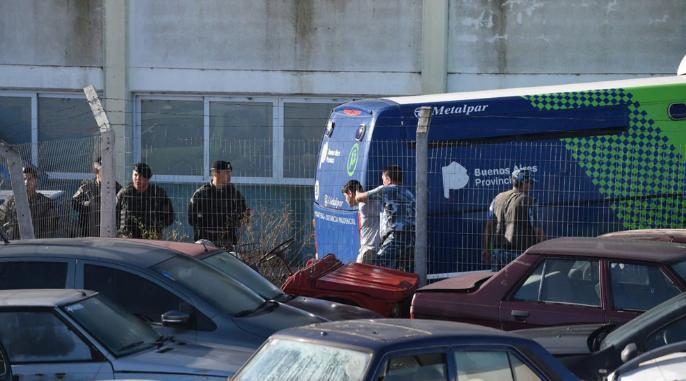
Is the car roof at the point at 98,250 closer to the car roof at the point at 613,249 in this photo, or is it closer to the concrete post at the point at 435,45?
the car roof at the point at 613,249

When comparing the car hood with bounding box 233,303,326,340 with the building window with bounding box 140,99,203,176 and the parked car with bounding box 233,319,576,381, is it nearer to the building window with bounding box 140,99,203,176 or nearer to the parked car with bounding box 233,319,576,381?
the parked car with bounding box 233,319,576,381

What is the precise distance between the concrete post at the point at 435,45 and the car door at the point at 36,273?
889 centimetres

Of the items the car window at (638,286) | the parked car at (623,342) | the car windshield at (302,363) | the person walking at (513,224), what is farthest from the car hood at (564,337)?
the person walking at (513,224)

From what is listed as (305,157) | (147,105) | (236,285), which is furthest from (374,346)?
(147,105)

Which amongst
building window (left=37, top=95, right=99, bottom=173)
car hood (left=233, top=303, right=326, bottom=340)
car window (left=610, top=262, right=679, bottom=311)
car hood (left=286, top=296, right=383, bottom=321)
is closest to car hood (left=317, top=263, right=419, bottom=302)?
car hood (left=286, top=296, right=383, bottom=321)

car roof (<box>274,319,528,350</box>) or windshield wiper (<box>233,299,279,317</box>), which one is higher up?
car roof (<box>274,319,528,350</box>)

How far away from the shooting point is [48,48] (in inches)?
635

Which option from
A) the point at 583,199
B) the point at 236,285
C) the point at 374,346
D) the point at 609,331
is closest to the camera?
the point at 374,346

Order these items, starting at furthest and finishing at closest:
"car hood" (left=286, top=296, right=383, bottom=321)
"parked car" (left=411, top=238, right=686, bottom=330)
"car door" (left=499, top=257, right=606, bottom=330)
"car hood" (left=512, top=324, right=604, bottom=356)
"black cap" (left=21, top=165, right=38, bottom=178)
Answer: "black cap" (left=21, top=165, right=38, bottom=178) < "car hood" (left=286, top=296, right=383, bottom=321) < "car door" (left=499, top=257, right=606, bottom=330) < "parked car" (left=411, top=238, right=686, bottom=330) < "car hood" (left=512, top=324, right=604, bottom=356)

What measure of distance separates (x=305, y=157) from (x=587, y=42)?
4635 millimetres

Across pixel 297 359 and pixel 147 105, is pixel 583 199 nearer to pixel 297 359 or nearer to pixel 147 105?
pixel 297 359

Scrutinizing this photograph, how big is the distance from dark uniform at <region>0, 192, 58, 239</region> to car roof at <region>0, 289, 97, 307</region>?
200 inches

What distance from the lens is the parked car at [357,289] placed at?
362 inches

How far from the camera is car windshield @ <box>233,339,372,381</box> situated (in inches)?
186
